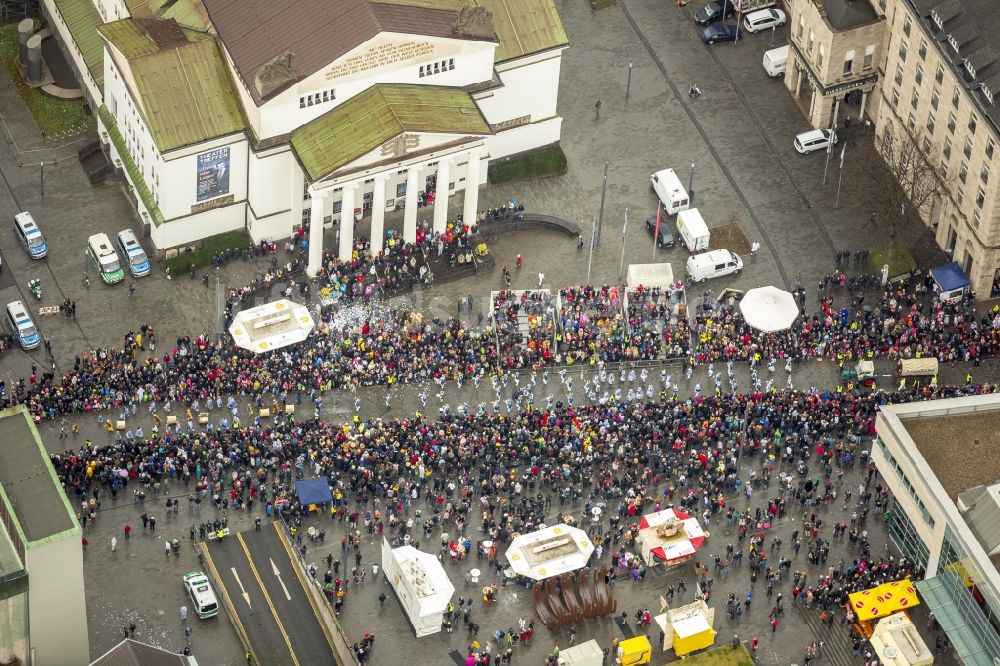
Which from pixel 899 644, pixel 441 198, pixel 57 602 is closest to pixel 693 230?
pixel 441 198

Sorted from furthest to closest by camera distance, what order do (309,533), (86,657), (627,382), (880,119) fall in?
1. (880,119)
2. (627,382)
3. (309,533)
4. (86,657)

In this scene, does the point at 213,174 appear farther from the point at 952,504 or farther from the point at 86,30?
the point at 952,504

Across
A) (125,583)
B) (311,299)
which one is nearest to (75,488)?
(125,583)

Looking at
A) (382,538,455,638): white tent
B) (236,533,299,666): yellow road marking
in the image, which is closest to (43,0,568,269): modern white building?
(236,533,299,666): yellow road marking

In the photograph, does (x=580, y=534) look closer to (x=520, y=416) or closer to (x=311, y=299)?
(x=520, y=416)

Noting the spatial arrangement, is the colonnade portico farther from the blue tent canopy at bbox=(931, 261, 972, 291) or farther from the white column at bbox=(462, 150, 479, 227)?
the blue tent canopy at bbox=(931, 261, 972, 291)

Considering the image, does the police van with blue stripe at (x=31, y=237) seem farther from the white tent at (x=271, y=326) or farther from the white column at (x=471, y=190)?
the white column at (x=471, y=190)
